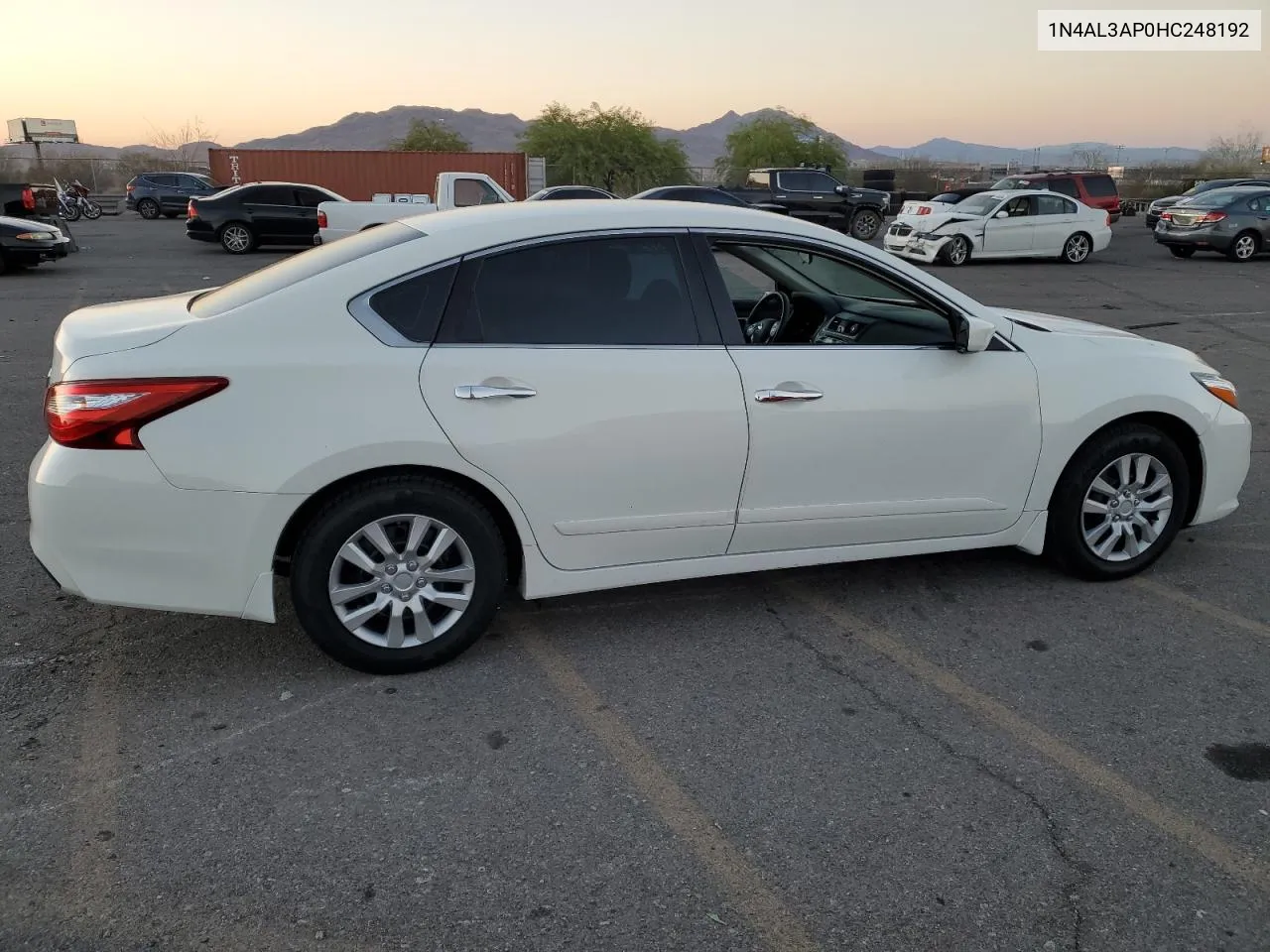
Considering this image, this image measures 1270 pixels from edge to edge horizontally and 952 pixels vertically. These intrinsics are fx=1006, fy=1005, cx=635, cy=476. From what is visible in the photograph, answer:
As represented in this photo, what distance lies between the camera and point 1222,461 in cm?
464

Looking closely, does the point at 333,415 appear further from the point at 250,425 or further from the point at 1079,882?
the point at 1079,882

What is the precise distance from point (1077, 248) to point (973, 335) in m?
19.4

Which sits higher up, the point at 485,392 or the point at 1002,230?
the point at 1002,230

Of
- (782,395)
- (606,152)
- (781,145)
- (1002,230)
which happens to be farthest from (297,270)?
(781,145)

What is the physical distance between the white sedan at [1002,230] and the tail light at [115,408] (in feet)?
61.5

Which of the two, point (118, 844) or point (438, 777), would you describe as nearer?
point (118, 844)

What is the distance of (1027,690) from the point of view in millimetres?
3637

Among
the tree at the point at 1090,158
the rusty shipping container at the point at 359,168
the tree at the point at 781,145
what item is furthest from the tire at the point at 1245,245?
the tree at the point at 1090,158

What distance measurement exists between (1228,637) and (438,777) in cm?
319

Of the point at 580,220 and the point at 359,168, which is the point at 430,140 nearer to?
the point at 359,168

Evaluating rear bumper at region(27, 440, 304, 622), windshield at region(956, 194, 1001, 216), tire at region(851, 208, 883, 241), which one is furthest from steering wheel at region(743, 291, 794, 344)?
tire at region(851, 208, 883, 241)

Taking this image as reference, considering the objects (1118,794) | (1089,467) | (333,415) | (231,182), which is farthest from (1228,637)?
(231,182)

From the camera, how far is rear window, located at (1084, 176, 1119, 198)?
25609 mm

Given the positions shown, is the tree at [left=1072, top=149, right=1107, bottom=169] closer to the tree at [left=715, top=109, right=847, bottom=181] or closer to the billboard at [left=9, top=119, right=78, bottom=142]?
the tree at [left=715, top=109, right=847, bottom=181]
